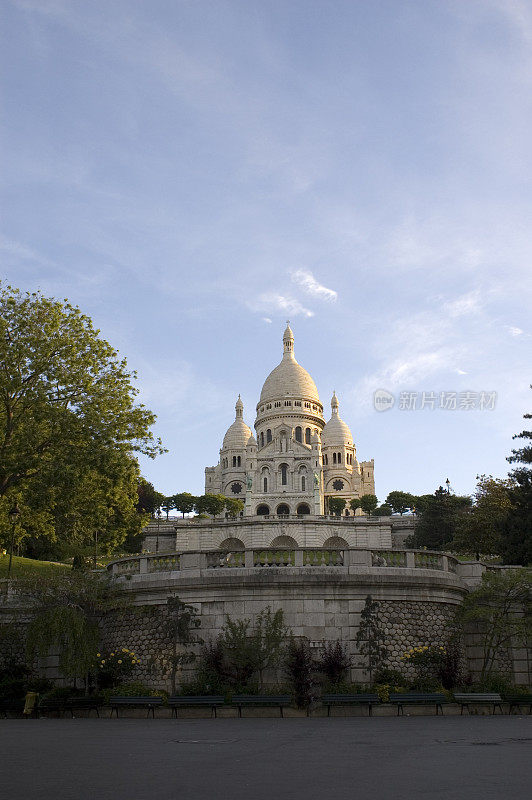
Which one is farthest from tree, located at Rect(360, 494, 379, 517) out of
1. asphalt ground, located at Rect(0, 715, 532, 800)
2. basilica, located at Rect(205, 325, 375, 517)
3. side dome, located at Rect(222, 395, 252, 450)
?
asphalt ground, located at Rect(0, 715, 532, 800)

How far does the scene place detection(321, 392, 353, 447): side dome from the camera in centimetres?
17357

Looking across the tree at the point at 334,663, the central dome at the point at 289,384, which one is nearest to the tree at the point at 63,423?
the tree at the point at 334,663

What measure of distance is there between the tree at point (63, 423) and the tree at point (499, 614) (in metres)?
15.5

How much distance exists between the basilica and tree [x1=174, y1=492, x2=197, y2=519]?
557 inches

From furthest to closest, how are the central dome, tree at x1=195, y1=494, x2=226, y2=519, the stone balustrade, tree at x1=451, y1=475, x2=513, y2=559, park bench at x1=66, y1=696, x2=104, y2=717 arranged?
the central dome < tree at x1=195, y1=494, x2=226, y2=519 < tree at x1=451, y1=475, x2=513, y2=559 < the stone balustrade < park bench at x1=66, y1=696, x2=104, y2=717

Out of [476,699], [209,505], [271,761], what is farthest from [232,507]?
[271,761]

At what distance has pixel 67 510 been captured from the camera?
3575cm

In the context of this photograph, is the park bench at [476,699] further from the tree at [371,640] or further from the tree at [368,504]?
the tree at [368,504]

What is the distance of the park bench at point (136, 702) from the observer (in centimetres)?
2441

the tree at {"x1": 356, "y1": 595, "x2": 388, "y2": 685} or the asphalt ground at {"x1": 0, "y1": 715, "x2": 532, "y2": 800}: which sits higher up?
the tree at {"x1": 356, "y1": 595, "x2": 388, "y2": 685}

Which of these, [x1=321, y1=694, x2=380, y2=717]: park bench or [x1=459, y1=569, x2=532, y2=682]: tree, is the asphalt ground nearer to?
[x1=321, y1=694, x2=380, y2=717]: park bench

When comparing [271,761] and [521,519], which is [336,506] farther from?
[271,761]

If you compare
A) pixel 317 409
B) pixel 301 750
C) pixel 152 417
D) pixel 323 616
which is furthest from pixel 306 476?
pixel 301 750

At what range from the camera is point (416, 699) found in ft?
78.0
